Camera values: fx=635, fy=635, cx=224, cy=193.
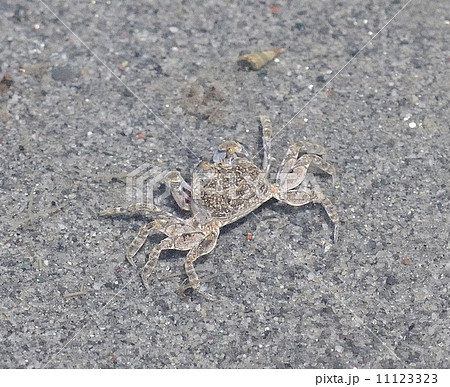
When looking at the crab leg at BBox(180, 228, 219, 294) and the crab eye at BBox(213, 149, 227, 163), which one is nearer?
the crab leg at BBox(180, 228, 219, 294)

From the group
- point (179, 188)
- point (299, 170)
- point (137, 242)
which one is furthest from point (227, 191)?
point (137, 242)

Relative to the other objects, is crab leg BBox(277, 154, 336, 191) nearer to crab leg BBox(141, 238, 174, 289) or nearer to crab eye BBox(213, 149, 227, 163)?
crab eye BBox(213, 149, 227, 163)

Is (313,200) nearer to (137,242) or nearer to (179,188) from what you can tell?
(179,188)

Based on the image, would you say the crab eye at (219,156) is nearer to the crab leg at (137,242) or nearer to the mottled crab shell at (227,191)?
the mottled crab shell at (227,191)

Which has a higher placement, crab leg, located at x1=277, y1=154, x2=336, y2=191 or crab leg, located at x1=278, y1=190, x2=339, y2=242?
crab leg, located at x1=277, y1=154, x2=336, y2=191

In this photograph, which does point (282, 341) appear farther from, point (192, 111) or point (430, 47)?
point (430, 47)

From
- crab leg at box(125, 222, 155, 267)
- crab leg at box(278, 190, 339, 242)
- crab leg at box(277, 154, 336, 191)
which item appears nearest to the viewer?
crab leg at box(125, 222, 155, 267)

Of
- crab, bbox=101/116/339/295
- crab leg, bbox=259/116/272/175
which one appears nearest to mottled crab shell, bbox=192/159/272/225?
crab, bbox=101/116/339/295
